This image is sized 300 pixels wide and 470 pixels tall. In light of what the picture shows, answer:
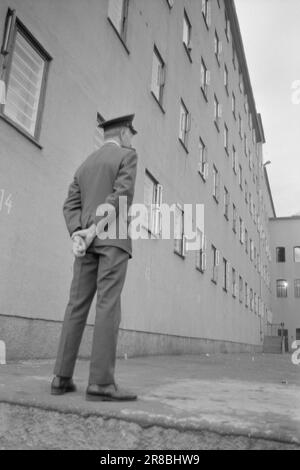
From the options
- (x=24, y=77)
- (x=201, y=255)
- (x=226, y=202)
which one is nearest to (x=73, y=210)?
(x=24, y=77)

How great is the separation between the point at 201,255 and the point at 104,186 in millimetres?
12115

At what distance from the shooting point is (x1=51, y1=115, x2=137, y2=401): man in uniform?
2977mm

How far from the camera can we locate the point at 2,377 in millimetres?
3764

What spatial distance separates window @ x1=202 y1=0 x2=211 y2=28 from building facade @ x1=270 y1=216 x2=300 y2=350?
101 feet

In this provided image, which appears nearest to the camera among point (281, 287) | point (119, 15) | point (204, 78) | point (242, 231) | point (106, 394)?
point (106, 394)

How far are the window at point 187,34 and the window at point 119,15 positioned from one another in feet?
16.3

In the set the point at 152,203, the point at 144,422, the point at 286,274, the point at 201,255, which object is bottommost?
the point at 144,422

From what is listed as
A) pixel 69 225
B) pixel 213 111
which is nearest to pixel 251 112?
pixel 213 111

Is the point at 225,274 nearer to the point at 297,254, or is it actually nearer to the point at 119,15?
the point at 119,15

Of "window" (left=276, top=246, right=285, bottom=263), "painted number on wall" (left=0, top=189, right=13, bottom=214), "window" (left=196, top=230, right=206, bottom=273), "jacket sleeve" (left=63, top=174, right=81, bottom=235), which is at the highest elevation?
"window" (left=276, top=246, right=285, bottom=263)

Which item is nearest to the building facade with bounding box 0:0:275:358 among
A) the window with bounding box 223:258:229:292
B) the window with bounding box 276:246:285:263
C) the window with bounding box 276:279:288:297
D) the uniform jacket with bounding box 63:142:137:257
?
the window with bounding box 223:258:229:292

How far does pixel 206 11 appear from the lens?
1783 cm

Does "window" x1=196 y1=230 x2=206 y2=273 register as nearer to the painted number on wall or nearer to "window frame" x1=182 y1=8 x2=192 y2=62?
"window frame" x1=182 y1=8 x2=192 y2=62

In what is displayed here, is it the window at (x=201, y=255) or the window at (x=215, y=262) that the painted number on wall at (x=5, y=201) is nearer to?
the window at (x=201, y=255)
